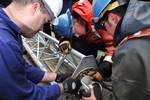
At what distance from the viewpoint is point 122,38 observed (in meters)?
1.90

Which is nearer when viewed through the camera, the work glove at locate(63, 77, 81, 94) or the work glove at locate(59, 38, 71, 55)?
the work glove at locate(63, 77, 81, 94)

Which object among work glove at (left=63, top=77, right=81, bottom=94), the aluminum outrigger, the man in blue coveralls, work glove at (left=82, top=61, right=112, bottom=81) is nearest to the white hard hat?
the man in blue coveralls

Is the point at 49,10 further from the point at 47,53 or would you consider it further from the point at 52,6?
the point at 47,53

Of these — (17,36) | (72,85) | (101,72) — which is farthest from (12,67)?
(101,72)

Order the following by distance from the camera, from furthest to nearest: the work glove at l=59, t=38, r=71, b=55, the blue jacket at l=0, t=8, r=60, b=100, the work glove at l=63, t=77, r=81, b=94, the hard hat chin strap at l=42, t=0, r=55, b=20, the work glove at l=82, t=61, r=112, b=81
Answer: the work glove at l=59, t=38, r=71, b=55, the work glove at l=82, t=61, r=112, b=81, the work glove at l=63, t=77, r=81, b=94, the hard hat chin strap at l=42, t=0, r=55, b=20, the blue jacket at l=0, t=8, r=60, b=100

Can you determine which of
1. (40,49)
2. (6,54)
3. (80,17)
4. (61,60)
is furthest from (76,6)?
(6,54)

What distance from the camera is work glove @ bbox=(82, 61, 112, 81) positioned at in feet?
9.57

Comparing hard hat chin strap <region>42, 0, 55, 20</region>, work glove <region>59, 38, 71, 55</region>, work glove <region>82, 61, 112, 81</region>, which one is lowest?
work glove <region>82, 61, 112, 81</region>

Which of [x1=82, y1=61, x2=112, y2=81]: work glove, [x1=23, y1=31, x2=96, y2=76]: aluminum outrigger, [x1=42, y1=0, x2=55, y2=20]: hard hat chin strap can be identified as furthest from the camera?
[x1=23, y1=31, x2=96, y2=76]: aluminum outrigger

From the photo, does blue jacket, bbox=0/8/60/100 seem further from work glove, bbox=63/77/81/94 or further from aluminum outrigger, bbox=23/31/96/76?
aluminum outrigger, bbox=23/31/96/76

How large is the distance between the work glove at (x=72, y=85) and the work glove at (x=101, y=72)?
31cm

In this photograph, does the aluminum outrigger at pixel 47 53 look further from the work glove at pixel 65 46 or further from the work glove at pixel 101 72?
the work glove at pixel 101 72

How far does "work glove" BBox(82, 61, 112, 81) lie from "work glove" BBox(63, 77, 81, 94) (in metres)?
0.31

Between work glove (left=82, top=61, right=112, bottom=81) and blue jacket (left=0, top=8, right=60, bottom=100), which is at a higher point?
blue jacket (left=0, top=8, right=60, bottom=100)
